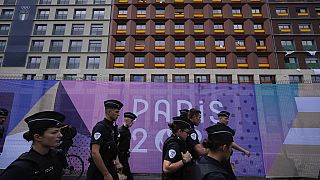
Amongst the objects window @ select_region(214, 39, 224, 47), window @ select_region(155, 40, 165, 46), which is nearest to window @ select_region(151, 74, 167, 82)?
window @ select_region(155, 40, 165, 46)

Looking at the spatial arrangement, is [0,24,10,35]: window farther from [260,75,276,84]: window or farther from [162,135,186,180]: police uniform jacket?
[162,135,186,180]: police uniform jacket

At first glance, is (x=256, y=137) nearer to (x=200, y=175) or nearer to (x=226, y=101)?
(x=226, y=101)

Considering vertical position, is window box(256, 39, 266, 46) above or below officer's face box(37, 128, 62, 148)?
above

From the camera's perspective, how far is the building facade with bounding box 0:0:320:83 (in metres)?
35.7

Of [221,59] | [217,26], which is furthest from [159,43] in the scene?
[221,59]

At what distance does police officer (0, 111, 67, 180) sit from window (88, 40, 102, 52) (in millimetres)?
37134

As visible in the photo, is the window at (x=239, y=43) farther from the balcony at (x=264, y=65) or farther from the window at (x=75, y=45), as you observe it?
the window at (x=75, y=45)

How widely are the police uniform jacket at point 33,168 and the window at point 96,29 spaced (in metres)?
38.8

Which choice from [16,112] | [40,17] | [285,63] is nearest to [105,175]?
[16,112]

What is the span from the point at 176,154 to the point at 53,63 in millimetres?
38421

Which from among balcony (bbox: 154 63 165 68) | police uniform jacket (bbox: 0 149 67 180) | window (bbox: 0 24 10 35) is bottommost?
police uniform jacket (bbox: 0 149 67 180)

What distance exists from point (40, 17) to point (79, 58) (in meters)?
10.5

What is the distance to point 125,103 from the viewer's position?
824 centimetres

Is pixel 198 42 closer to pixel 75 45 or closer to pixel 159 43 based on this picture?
pixel 159 43
